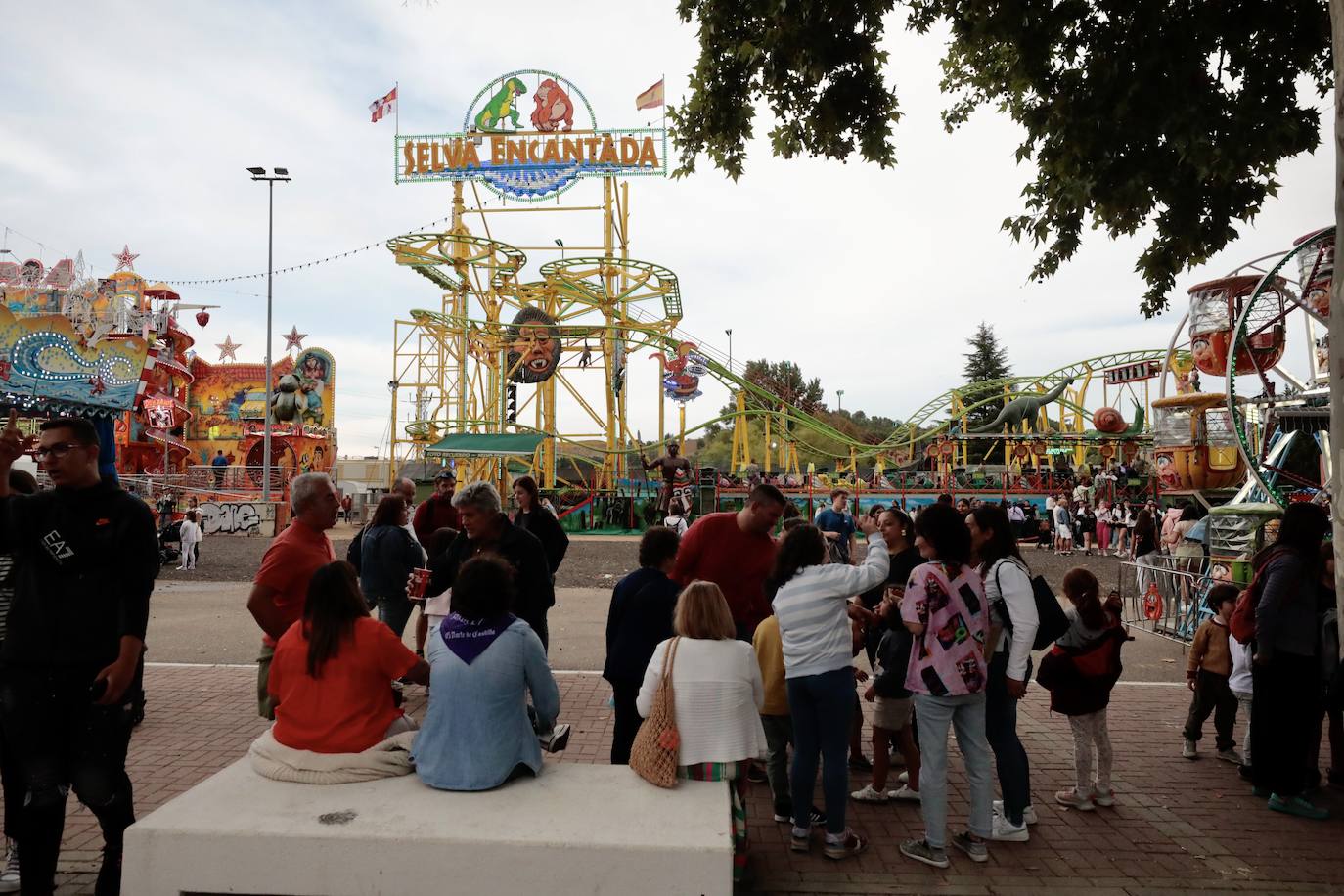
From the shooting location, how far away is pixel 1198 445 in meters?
11.1

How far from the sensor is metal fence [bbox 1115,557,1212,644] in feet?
30.4

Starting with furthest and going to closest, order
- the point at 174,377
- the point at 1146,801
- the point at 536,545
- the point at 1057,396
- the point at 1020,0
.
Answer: the point at 174,377
the point at 1057,396
the point at 1020,0
the point at 536,545
the point at 1146,801

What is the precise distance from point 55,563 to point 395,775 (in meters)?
1.59

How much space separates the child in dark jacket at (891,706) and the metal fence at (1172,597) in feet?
16.0

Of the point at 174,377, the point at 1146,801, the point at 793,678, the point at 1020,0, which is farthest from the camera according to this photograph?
the point at 174,377

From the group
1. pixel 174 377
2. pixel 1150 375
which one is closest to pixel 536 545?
pixel 1150 375

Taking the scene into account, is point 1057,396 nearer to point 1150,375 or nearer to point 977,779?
point 1150,375

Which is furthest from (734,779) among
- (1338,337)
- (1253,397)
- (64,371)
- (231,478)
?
(231,478)

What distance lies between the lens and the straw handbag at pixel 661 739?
3.67 m

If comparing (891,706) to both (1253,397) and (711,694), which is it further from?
(1253,397)

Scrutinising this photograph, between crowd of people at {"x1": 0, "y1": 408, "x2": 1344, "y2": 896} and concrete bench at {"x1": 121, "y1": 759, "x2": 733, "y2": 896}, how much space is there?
1.09 ft

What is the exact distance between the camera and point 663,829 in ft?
10.7

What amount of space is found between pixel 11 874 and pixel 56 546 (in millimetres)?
1556

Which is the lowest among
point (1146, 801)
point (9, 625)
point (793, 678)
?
point (1146, 801)
